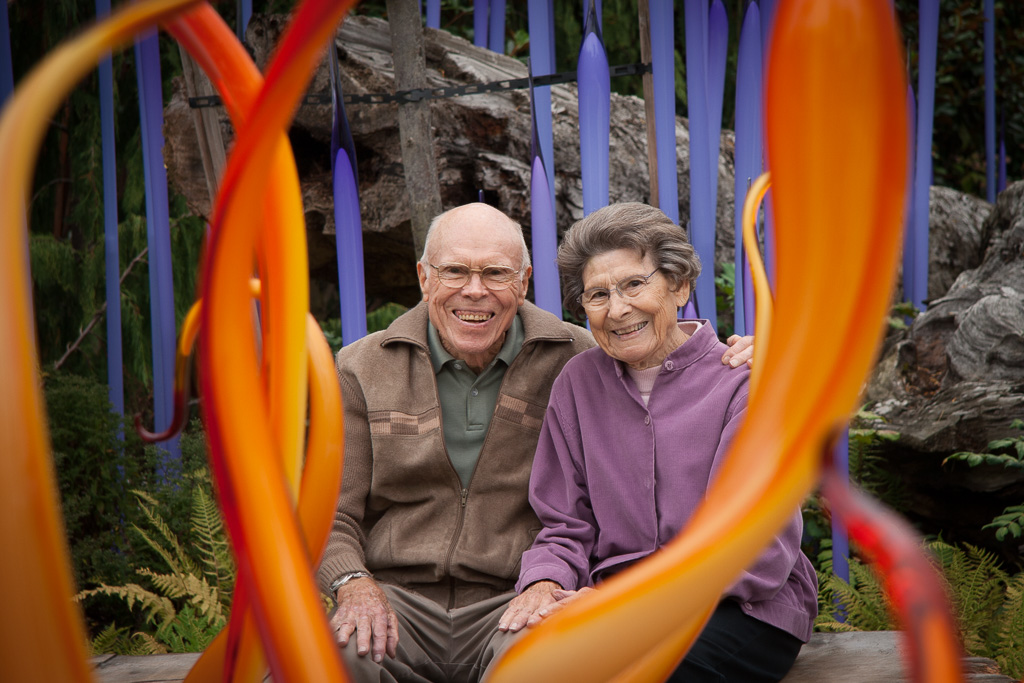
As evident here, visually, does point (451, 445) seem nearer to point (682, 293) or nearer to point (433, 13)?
point (682, 293)

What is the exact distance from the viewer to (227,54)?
2.62ft

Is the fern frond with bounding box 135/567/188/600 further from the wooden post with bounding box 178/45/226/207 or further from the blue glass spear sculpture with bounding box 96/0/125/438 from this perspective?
the wooden post with bounding box 178/45/226/207

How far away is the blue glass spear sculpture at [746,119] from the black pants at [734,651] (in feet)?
4.72

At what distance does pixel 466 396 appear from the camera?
77.1 inches

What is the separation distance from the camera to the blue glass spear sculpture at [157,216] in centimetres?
329

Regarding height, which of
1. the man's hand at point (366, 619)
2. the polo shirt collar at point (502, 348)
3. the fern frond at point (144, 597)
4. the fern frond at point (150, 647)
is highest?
the polo shirt collar at point (502, 348)

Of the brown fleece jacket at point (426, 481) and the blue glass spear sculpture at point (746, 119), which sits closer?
the brown fleece jacket at point (426, 481)

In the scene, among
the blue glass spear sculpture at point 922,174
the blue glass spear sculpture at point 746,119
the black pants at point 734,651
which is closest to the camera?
the black pants at point 734,651

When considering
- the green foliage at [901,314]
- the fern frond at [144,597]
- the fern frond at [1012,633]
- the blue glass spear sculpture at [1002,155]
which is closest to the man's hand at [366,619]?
the fern frond at [144,597]

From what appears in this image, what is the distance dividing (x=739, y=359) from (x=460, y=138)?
218 centimetres

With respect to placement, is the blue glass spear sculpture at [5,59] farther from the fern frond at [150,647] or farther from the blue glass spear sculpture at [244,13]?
the fern frond at [150,647]

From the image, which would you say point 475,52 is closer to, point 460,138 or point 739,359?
point 460,138

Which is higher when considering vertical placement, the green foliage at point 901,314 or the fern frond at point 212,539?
the green foliage at point 901,314

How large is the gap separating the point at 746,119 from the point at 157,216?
2532 mm
